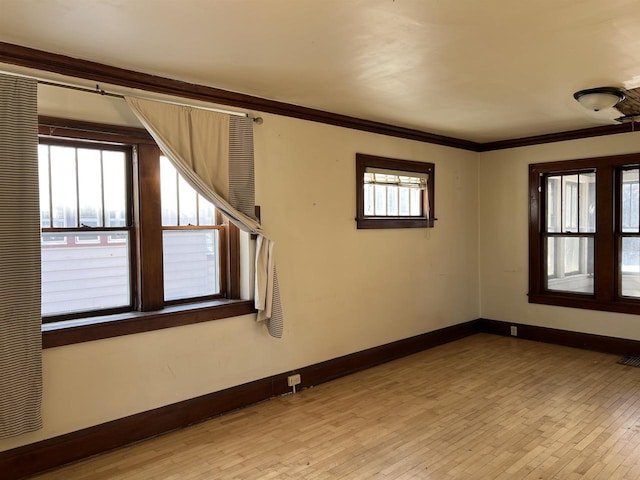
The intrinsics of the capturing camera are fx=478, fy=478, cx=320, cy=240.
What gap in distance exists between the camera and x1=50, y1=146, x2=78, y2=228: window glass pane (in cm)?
315

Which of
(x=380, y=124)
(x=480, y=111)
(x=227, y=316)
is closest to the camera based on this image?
(x=227, y=316)

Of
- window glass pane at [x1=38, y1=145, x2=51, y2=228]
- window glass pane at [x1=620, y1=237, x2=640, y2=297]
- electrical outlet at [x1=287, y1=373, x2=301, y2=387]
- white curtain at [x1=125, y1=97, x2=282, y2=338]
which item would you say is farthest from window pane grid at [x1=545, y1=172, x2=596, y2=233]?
window glass pane at [x1=38, y1=145, x2=51, y2=228]

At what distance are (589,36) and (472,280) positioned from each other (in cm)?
419

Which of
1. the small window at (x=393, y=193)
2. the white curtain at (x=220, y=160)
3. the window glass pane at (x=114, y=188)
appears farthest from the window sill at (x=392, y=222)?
the window glass pane at (x=114, y=188)

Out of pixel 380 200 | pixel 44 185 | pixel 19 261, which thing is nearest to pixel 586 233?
pixel 380 200

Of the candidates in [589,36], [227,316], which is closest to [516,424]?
[227,316]

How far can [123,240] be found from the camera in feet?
11.4

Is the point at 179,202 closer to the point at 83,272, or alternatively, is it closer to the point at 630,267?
the point at 83,272

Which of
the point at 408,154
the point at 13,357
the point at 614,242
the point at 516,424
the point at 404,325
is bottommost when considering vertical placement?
the point at 516,424

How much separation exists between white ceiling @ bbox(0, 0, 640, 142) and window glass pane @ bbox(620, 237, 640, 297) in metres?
2.21

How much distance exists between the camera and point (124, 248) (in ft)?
11.4

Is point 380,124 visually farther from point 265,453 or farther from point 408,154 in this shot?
point 265,453

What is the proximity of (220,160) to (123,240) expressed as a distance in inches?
36.6

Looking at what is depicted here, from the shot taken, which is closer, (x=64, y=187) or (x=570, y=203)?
(x=64, y=187)
